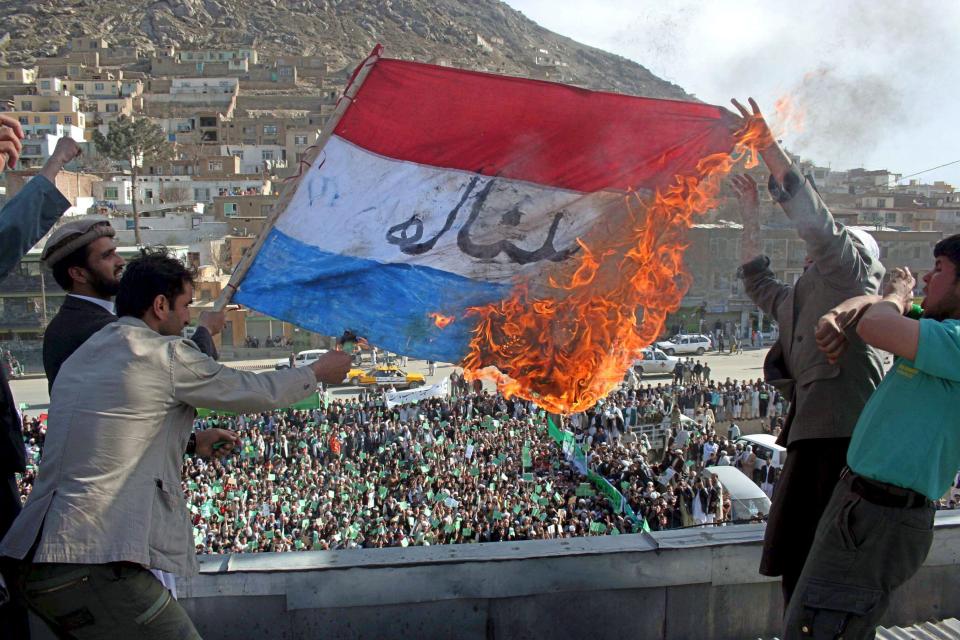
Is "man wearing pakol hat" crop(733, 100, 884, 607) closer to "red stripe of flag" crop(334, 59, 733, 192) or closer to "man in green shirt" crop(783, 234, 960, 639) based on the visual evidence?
"man in green shirt" crop(783, 234, 960, 639)

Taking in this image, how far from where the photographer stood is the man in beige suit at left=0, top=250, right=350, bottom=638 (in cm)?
198

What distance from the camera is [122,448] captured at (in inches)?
79.3

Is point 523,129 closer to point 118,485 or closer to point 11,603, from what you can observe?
point 118,485

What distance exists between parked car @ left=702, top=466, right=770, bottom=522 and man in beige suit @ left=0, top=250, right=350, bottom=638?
9427mm

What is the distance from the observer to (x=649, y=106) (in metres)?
3.62

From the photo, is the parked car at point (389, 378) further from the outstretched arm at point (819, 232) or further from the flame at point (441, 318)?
the outstretched arm at point (819, 232)

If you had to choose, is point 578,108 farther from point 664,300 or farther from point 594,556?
point 594,556

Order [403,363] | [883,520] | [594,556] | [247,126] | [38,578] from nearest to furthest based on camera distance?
[38,578] < [883,520] < [594,556] < [403,363] < [247,126]

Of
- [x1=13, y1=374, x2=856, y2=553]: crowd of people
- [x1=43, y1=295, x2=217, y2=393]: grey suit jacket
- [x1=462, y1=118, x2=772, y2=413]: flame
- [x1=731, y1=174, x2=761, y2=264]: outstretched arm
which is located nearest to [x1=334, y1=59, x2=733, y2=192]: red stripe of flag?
[x1=462, y1=118, x2=772, y2=413]: flame

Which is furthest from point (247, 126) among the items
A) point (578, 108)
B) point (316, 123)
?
point (578, 108)

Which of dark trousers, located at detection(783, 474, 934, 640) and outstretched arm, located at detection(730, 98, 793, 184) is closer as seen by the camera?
dark trousers, located at detection(783, 474, 934, 640)

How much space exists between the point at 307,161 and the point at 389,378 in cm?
2434

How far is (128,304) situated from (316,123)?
257 ft

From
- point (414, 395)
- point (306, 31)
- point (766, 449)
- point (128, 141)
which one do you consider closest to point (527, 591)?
point (766, 449)
